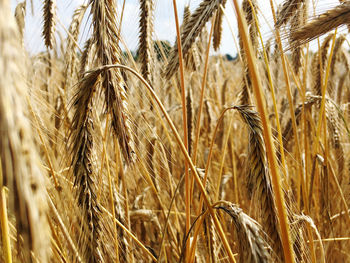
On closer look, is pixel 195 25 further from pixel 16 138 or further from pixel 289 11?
pixel 16 138

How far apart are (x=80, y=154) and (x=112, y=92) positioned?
189 millimetres

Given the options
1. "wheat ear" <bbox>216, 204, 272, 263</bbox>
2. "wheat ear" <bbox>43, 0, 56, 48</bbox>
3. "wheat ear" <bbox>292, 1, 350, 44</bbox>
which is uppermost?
"wheat ear" <bbox>43, 0, 56, 48</bbox>

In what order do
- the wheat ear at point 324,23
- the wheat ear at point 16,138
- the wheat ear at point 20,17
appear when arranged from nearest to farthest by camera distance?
the wheat ear at point 16,138 → the wheat ear at point 324,23 → the wheat ear at point 20,17

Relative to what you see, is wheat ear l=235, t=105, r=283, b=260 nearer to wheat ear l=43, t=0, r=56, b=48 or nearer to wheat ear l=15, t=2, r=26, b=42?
wheat ear l=43, t=0, r=56, b=48

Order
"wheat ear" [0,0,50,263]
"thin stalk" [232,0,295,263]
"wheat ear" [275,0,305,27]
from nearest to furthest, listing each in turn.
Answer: "wheat ear" [0,0,50,263] < "thin stalk" [232,0,295,263] < "wheat ear" [275,0,305,27]

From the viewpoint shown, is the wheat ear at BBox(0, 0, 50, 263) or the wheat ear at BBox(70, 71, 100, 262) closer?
the wheat ear at BBox(0, 0, 50, 263)

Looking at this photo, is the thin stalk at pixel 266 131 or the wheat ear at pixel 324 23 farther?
the wheat ear at pixel 324 23

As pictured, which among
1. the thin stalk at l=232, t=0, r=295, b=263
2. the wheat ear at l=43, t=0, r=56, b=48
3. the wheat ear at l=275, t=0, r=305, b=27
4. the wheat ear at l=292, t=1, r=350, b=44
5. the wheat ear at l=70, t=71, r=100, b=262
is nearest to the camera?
the thin stalk at l=232, t=0, r=295, b=263

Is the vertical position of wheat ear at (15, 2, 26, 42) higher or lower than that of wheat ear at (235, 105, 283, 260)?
higher

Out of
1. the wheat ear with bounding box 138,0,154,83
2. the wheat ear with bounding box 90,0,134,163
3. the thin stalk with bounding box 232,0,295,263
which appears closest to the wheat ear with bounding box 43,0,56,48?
the wheat ear with bounding box 138,0,154,83

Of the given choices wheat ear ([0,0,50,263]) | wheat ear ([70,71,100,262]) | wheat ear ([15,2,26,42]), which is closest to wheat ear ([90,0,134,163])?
wheat ear ([70,71,100,262])

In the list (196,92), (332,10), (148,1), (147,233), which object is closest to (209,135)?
(196,92)

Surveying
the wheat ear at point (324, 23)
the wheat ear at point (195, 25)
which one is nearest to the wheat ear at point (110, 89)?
the wheat ear at point (195, 25)

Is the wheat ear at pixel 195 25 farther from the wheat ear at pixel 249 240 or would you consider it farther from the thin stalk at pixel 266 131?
the wheat ear at pixel 249 240
